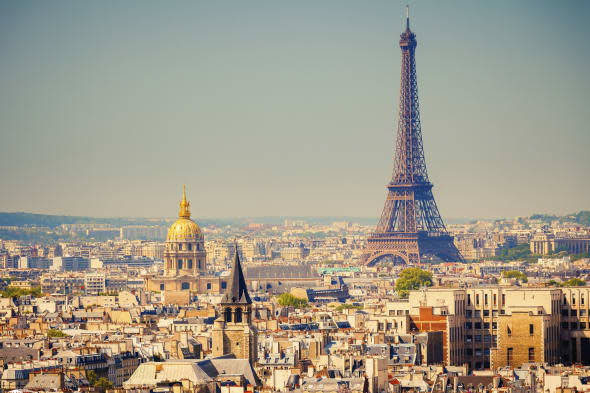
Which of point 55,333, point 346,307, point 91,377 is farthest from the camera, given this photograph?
point 346,307

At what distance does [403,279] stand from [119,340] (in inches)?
2737

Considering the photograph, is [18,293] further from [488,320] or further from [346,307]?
[488,320]

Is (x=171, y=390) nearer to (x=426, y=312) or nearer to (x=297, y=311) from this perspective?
(x=426, y=312)

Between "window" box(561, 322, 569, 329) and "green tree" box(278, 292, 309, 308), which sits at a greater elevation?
"green tree" box(278, 292, 309, 308)

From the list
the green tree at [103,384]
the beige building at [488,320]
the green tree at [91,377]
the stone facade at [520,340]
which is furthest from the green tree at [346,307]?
the green tree at [103,384]

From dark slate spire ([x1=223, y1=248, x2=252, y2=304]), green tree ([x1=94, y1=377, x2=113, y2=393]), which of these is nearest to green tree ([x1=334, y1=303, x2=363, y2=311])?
dark slate spire ([x1=223, y1=248, x2=252, y2=304])

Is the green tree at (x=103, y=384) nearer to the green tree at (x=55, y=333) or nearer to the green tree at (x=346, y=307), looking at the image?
the green tree at (x=55, y=333)

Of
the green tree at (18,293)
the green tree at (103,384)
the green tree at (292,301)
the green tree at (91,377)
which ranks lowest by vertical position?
the green tree at (103,384)

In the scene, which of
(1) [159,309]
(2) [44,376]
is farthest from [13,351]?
(1) [159,309]

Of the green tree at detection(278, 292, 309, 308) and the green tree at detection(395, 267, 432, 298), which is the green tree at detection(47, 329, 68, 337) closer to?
the green tree at detection(278, 292, 309, 308)

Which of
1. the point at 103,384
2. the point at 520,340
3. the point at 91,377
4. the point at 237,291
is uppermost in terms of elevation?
the point at 237,291

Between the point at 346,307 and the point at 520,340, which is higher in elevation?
the point at 346,307

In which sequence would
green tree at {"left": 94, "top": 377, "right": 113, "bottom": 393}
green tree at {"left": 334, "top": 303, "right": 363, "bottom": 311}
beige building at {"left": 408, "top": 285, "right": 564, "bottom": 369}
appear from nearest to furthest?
green tree at {"left": 94, "top": 377, "right": 113, "bottom": 393} → beige building at {"left": 408, "top": 285, "right": 564, "bottom": 369} → green tree at {"left": 334, "top": 303, "right": 363, "bottom": 311}

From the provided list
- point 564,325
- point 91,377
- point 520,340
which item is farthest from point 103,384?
point 564,325
